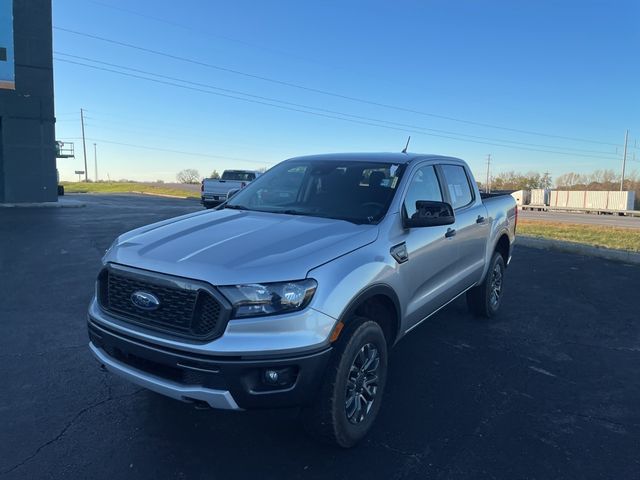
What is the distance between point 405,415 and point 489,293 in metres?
2.74

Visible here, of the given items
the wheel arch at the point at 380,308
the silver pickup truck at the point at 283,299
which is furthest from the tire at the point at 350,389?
the wheel arch at the point at 380,308

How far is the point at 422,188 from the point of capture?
422 cm

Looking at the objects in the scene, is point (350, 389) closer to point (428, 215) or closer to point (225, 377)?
point (225, 377)

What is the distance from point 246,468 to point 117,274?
1.42m

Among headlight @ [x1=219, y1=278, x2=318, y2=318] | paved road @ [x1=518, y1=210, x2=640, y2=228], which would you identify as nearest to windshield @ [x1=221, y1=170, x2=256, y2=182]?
headlight @ [x1=219, y1=278, x2=318, y2=318]

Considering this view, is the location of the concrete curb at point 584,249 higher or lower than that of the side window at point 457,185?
lower

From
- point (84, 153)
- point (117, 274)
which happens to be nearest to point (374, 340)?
point (117, 274)

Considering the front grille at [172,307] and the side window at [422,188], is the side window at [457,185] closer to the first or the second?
the side window at [422,188]

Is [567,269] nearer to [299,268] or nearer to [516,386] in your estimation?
[516,386]

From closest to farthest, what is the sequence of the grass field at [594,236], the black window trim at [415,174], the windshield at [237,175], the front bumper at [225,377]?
the front bumper at [225,377]
the black window trim at [415,174]
the grass field at [594,236]
the windshield at [237,175]

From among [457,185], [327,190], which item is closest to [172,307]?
[327,190]

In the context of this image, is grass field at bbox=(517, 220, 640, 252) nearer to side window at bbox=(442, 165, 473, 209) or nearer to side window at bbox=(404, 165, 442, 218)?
side window at bbox=(442, 165, 473, 209)

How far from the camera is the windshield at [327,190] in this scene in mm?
3758

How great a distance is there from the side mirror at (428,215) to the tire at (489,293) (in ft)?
7.53
